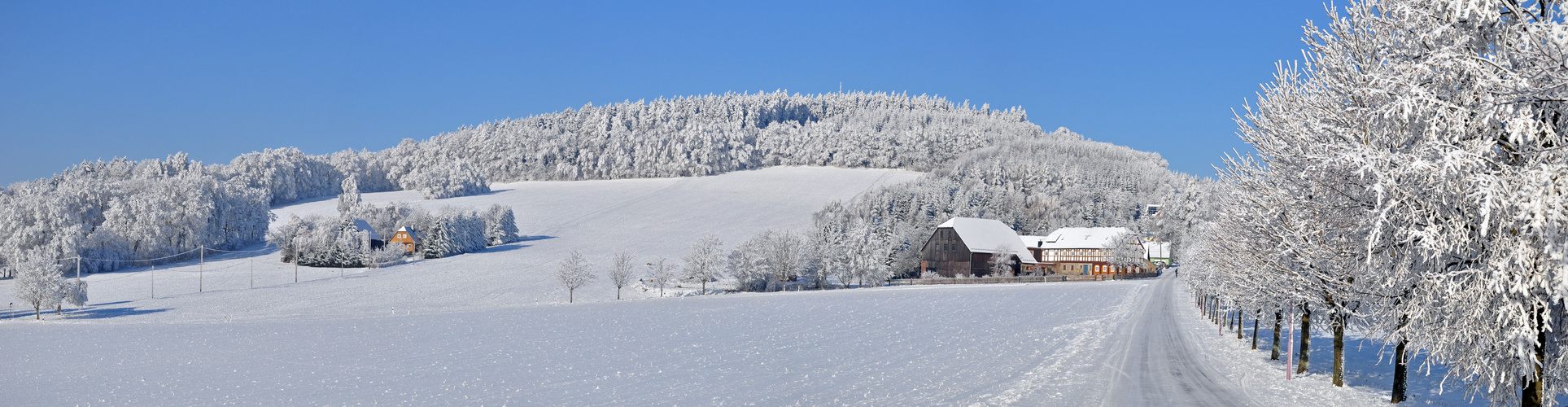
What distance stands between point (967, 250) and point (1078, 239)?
18.8 metres

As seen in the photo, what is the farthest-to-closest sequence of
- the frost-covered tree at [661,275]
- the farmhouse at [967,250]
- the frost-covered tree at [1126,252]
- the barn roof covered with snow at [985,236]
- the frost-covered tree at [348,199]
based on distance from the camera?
the frost-covered tree at [348,199]
the frost-covered tree at [1126,252]
the barn roof covered with snow at [985,236]
the farmhouse at [967,250]
the frost-covered tree at [661,275]

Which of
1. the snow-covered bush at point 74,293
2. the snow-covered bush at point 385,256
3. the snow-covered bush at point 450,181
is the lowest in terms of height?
the snow-covered bush at point 74,293

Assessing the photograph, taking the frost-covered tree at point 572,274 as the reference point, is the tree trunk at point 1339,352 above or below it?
above

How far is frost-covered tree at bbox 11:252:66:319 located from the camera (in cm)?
5169

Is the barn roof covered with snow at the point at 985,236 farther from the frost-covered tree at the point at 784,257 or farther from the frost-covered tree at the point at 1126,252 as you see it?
the frost-covered tree at the point at 784,257

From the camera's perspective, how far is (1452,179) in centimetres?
891

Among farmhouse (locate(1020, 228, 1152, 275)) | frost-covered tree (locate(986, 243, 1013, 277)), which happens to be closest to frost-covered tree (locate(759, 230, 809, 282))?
frost-covered tree (locate(986, 243, 1013, 277))

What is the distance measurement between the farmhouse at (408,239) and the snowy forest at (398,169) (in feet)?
52.3

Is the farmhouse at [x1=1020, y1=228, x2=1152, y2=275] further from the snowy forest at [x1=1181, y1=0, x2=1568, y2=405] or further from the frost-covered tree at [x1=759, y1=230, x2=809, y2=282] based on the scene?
the snowy forest at [x1=1181, y1=0, x2=1568, y2=405]

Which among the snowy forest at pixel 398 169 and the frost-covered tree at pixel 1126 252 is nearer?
the snowy forest at pixel 398 169

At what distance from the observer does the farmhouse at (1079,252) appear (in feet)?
333

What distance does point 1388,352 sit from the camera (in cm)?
3044

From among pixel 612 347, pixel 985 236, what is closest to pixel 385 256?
pixel 612 347

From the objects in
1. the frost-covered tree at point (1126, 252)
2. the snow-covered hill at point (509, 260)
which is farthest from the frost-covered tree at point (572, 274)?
the frost-covered tree at point (1126, 252)
